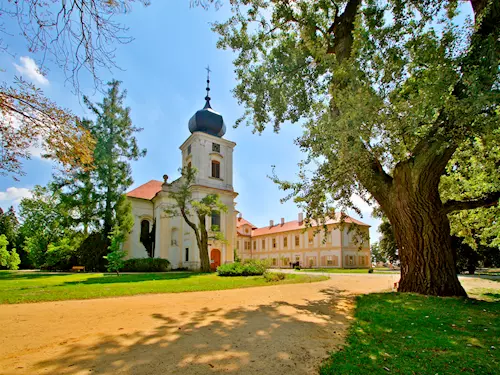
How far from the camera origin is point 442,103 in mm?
6141

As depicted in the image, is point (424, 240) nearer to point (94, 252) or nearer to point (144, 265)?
point (144, 265)

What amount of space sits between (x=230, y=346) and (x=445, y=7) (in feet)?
35.1

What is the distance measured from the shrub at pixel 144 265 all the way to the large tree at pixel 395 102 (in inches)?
764

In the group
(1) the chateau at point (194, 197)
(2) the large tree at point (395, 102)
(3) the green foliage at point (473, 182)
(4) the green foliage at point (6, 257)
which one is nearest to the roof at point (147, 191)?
(1) the chateau at point (194, 197)

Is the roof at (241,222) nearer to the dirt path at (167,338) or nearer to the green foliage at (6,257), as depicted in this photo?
the green foliage at (6,257)

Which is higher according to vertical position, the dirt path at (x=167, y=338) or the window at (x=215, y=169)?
the window at (x=215, y=169)

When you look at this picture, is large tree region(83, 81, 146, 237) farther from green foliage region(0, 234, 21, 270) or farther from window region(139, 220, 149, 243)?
green foliage region(0, 234, 21, 270)

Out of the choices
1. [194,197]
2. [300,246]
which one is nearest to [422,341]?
[194,197]

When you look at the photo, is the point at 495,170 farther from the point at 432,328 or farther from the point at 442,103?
the point at 432,328

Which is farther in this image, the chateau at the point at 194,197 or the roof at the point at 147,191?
the roof at the point at 147,191

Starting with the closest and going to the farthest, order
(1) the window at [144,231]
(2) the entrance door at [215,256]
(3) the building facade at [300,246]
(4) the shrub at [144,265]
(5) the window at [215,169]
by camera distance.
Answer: (4) the shrub at [144,265] → (2) the entrance door at [215,256] → (5) the window at [215,169] → (1) the window at [144,231] → (3) the building facade at [300,246]

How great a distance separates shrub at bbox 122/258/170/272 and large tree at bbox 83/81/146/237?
3.38 metres

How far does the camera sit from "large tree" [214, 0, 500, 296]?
20.9 feet

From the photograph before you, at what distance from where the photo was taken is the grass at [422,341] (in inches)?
125
